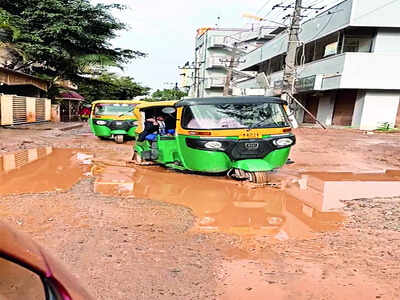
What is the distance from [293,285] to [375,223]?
6.80 feet

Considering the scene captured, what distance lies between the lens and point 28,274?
1.07 metres

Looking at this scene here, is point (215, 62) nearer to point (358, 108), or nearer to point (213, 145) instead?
point (358, 108)

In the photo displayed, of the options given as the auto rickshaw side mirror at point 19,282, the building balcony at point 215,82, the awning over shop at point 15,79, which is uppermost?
the building balcony at point 215,82

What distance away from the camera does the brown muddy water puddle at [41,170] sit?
554 cm

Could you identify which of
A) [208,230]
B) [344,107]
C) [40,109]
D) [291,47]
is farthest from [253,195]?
[40,109]

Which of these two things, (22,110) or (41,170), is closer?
(41,170)

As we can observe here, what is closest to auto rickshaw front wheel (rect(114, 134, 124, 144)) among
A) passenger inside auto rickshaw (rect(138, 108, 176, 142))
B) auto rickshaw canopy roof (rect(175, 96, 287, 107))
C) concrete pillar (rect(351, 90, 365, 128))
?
passenger inside auto rickshaw (rect(138, 108, 176, 142))

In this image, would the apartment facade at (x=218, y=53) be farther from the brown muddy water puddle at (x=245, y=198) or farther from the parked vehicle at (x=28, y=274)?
the parked vehicle at (x=28, y=274)

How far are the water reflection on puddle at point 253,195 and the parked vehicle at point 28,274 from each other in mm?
2748

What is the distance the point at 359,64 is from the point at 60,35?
18908 millimetres

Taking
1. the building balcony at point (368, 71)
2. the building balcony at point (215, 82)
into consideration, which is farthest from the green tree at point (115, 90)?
the building balcony at point (368, 71)

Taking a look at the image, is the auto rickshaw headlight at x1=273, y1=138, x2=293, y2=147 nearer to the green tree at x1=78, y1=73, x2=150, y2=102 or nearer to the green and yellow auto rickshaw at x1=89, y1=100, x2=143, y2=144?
the green and yellow auto rickshaw at x1=89, y1=100, x2=143, y2=144

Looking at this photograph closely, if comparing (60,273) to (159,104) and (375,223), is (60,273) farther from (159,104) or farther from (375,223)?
(159,104)

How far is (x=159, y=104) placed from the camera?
743cm
